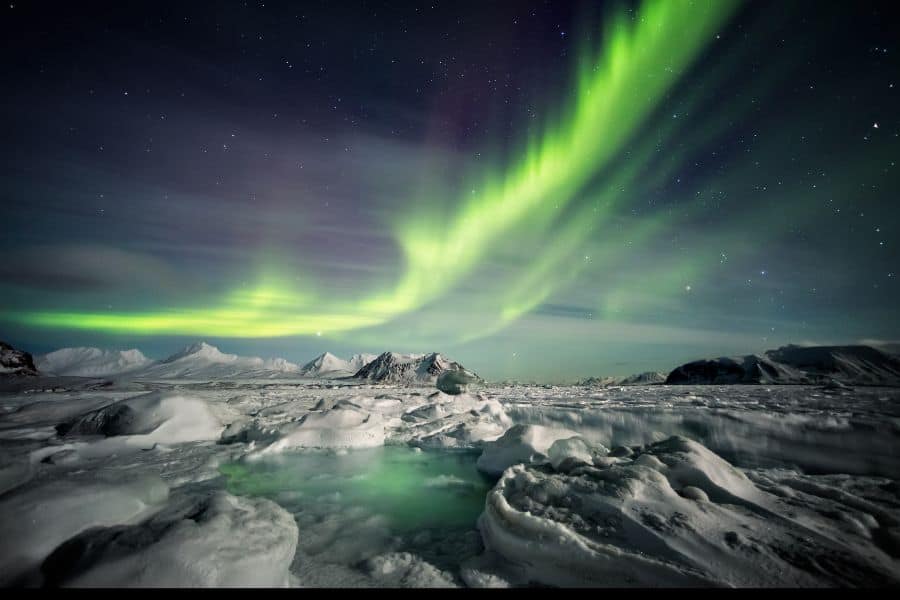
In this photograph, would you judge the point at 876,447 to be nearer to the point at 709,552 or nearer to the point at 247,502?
the point at 709,552

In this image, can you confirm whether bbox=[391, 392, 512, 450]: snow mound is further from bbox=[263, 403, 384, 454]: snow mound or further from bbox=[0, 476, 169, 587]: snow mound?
bbox=[0, 476, 169, 587]: snow mound

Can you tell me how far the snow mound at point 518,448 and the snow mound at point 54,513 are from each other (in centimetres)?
571

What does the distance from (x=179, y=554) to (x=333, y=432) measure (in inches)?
312

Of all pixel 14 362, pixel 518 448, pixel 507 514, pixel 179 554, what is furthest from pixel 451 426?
pixel 14 362

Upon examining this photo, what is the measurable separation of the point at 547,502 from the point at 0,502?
575 cm

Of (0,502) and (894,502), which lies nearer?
(0,502)

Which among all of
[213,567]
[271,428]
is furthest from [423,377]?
[213,567]

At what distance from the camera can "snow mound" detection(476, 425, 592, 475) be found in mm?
7012

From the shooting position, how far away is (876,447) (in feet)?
18.1

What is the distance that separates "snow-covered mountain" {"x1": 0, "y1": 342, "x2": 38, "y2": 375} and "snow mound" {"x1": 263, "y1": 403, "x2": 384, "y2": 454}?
62.1 metres

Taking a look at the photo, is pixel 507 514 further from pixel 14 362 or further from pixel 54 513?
pixel 14 362

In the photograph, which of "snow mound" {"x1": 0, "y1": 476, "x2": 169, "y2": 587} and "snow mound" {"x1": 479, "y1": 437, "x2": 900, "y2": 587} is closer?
"snow mound" {"x1": 479, "y1": 437, "x2": 900, "y2": 587}

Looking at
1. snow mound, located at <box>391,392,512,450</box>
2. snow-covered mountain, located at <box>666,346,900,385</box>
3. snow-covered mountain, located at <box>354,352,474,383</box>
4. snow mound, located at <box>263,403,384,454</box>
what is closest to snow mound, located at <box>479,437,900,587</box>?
snow mound, located at <box>391,392,512,450</box>

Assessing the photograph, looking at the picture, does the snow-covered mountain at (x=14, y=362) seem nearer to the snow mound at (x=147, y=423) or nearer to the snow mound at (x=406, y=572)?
the snow mound at (x=147, y=423)
